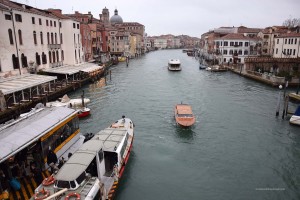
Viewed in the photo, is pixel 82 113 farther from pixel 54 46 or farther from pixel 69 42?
pixel 69 42

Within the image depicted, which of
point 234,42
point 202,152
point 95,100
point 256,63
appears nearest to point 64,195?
point 202,152

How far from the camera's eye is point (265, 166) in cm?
1714

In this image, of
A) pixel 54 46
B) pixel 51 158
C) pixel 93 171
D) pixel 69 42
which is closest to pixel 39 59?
pixel 54 46

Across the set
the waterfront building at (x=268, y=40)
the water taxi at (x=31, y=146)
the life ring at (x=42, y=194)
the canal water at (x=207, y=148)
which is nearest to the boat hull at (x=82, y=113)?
the canal water at (x=207, y=148)

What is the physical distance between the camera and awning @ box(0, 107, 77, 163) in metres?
11.1

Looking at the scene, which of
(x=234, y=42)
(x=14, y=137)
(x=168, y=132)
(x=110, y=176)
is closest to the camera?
(x=14, y=137)

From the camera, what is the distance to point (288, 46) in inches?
2208

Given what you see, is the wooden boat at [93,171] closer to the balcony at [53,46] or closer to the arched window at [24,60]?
the arched window at [24,60]

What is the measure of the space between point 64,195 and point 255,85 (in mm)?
41986

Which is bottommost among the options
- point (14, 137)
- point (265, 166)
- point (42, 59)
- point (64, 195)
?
point (265, 166)

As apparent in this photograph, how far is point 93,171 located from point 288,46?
2244 inches

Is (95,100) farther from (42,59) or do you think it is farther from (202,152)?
(202,152)

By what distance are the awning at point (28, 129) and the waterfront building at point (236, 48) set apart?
207 ft

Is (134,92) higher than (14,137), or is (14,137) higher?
(14,137)
